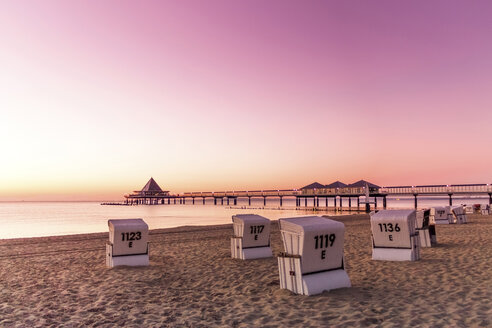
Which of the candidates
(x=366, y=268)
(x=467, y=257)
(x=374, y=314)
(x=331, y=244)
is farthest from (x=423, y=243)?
(x=374, y=314)

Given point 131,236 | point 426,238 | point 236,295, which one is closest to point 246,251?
point 131,236

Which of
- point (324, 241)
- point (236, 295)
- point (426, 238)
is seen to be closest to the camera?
point (324, 241)

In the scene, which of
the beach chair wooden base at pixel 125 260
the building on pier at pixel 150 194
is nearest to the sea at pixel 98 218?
the beach chair wooden base at pixel 125 260

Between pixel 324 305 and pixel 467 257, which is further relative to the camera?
pixel 467 257

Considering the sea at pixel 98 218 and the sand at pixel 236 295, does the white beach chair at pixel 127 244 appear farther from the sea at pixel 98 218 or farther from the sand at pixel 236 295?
the sea at pixel 98 218

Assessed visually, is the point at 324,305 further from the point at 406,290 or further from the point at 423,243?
the point at 423,243

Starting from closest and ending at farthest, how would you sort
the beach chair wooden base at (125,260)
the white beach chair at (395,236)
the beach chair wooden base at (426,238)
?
1. the white beach chair at (395,236)
2. the beach chair wooden base at (125,260)
3. the beach chair wooden base at (426,238)

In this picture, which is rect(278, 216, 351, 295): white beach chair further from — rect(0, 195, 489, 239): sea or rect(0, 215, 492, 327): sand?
rect(0, 195, 489, 239): sea

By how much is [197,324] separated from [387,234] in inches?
271

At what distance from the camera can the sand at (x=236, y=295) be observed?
5777mm

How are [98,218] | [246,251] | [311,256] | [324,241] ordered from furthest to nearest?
1. [98,218]
2. [246,251]
3. [324,241]
4. [311,256]

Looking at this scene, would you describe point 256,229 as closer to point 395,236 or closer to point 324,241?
point 395,236

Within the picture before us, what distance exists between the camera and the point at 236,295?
7.32 metres

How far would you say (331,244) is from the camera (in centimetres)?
720
